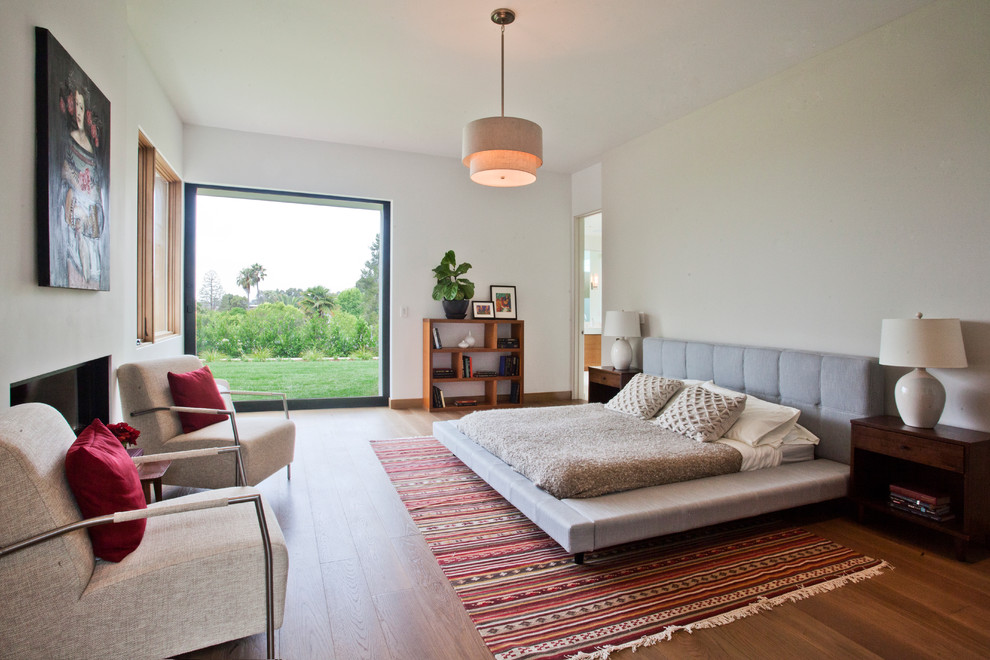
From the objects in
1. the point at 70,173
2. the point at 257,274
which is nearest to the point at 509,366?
the point at 257,274

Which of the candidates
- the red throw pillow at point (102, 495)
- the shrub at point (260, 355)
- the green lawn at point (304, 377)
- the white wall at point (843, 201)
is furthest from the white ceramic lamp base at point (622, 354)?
the red throw pillow at point (102, 495)

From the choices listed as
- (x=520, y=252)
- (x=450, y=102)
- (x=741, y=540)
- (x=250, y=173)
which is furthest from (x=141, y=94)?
(x=741, y=540)

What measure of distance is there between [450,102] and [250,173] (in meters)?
2.26

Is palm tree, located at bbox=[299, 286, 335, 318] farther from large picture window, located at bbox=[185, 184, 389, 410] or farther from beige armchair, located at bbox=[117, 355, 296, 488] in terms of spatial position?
beige armchair, located at bbox=[117, 355, 296, 488]

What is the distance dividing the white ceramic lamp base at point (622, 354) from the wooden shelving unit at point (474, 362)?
1400 mm

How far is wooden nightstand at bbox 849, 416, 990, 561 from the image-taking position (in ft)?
7.82

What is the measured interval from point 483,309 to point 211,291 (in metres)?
2.83

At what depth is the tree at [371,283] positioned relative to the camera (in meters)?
5.84

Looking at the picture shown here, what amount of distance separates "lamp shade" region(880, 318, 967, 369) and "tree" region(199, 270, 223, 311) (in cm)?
545

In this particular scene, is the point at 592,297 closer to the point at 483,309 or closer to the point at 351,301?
the point at 483,309

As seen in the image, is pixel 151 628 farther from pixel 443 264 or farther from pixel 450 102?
pixel 443 264

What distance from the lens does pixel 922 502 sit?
257 cm

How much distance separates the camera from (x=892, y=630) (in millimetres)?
1854

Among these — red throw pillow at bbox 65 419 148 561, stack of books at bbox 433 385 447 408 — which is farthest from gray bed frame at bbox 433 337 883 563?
stack of books at bbox 433 385 447 408
